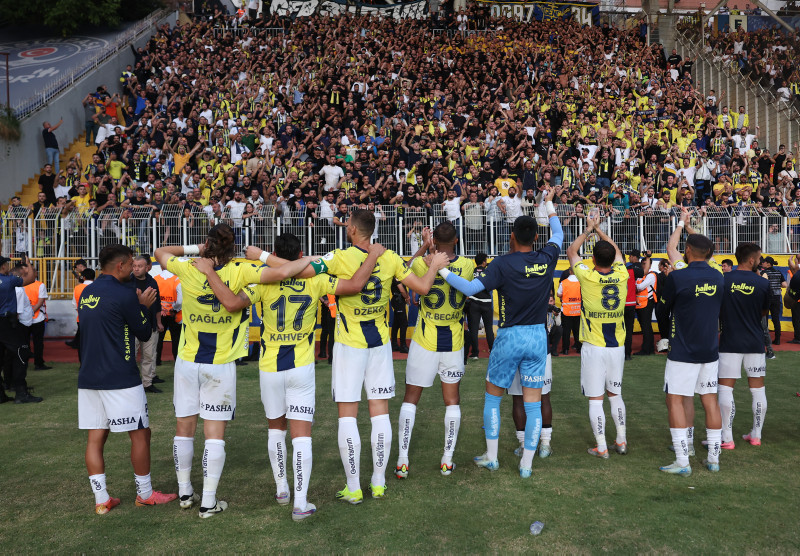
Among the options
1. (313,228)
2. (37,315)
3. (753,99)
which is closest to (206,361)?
(37,315)

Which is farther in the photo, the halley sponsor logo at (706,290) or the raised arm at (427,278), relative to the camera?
the halley sponsor logo at (706,290)

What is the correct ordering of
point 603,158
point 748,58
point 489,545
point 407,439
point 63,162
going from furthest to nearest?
point 748,58 < point 63,162 < point 603,158 < point 407,439 < point 489,545

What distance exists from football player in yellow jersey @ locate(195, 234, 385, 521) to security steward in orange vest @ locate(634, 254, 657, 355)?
9.64 meters

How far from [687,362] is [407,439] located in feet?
8.98

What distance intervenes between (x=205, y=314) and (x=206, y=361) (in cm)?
38

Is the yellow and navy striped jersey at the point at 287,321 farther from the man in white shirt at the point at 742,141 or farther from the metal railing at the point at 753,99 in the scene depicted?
the metal railing at the point at 753,99

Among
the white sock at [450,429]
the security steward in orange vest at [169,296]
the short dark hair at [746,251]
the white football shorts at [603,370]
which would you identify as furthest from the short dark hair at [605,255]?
the security steward in orange vest at [169,296]

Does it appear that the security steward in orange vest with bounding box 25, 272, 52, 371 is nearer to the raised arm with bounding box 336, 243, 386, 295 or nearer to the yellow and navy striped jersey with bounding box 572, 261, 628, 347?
the raised arm with bounding box 336, 243, 386, 295

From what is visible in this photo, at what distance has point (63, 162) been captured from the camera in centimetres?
2030

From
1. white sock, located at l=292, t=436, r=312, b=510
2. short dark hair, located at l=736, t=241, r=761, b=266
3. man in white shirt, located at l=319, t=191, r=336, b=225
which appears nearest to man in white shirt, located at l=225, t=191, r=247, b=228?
man in white shirt, located at l=319, t=191, r=336, b=225

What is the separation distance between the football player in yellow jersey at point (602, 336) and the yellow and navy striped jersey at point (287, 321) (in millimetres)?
2850

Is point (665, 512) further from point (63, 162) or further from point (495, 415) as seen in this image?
point (63, 162)

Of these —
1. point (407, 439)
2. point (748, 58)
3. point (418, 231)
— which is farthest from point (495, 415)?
point (748, 58)

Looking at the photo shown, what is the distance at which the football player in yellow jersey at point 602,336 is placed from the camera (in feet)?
21.8
